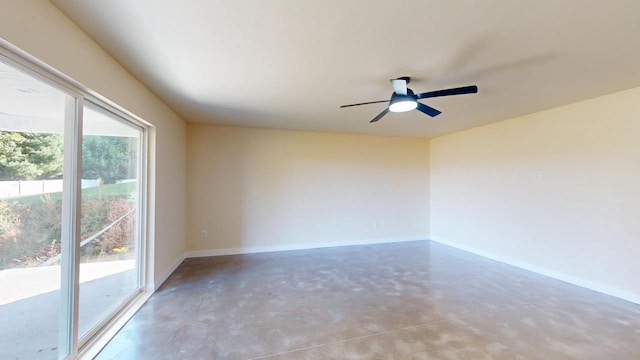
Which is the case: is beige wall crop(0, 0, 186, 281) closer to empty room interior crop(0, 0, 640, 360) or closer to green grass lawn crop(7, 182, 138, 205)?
empty room interior crop(0, 0, 640, 360)

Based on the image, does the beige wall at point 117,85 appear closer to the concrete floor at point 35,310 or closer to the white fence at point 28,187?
the white fence at point 28,187

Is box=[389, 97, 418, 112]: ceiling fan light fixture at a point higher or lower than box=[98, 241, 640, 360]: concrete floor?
higher

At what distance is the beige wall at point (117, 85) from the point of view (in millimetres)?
1398

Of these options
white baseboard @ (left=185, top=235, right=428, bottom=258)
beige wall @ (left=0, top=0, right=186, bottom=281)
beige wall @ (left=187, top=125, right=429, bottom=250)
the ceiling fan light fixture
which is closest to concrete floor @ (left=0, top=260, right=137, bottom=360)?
beige wall @ (left=0, top=0, right=186, bottom=281)

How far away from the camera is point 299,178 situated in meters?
5.30

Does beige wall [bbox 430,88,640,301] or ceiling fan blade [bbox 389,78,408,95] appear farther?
beige wall [bbox 430,88,640,301]

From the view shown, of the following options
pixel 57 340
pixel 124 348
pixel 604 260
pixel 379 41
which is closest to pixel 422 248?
pixel 604 260

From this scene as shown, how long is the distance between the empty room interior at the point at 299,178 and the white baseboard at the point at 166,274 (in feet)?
0.10

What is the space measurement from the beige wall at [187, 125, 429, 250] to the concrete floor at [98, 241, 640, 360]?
106 cm

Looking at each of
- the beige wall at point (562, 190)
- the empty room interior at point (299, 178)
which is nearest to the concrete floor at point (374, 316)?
the empty room interior at point (299, 178)

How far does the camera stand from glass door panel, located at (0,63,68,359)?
4.67 feet

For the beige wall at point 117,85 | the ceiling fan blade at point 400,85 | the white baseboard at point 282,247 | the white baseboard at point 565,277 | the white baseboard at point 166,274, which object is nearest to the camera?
the beige wall at point 117,85

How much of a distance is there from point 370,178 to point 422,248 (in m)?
1.79

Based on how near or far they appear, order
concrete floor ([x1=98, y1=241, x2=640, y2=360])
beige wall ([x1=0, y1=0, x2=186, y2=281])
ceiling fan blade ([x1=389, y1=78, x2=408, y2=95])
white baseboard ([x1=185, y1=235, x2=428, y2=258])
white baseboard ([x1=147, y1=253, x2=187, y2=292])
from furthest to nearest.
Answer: white baseboard ([x1=185, y1=235, x2=428, y2=258]) < white baseboard ([x1=147, y1=253, x2=187, y2=292]) < ceiling fan blade ([x1=389, y1=78, x2=408, y2=95]) < concrete floor ([x1=98, y1=241, x2=640, y2=360]) < beige wall ([x1=0, y1=0, x2=186, y2=281])
